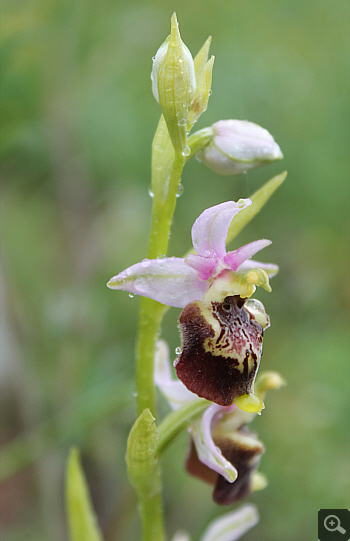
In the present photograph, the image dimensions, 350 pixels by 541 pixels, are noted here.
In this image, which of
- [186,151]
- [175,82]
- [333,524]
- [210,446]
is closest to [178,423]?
[210,446]

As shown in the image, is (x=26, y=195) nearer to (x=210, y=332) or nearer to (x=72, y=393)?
(x=72, y=393)

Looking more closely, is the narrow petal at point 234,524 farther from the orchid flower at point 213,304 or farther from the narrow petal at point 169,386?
the orchid flower at point 213,304

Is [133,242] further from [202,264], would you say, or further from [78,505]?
[202,264]

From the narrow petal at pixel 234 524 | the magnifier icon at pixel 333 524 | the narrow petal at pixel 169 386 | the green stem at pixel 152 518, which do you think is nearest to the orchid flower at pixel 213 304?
the narrow petal at pixel 169 386

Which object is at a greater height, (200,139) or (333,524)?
(200,139)

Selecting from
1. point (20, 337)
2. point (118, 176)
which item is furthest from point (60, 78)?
point (20, 337)

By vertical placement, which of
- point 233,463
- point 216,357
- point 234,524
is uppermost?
point 216,357

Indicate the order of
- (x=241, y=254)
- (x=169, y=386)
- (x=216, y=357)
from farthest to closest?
(x=169, y=386) → (x=241, y=254) → (x=216, y=357)

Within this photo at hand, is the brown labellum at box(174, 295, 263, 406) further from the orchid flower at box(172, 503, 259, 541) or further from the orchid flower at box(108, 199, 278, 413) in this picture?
the orchid flower at box(172, 503, 259, 541)

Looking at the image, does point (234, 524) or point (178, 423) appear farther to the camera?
point (234, 524)
